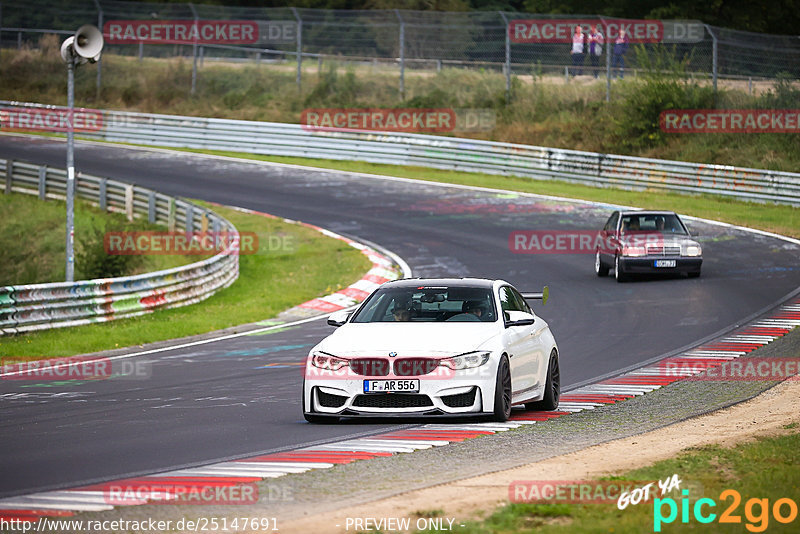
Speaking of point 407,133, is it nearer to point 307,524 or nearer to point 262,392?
point 262,392

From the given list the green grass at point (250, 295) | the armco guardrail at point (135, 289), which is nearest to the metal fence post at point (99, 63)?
the armco guardrail at point (135, 289)

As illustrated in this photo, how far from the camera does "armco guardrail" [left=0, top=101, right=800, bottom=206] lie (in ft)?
124

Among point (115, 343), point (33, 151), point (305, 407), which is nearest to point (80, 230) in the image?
point (33, 151)

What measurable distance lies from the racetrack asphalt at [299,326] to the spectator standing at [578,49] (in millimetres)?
7718

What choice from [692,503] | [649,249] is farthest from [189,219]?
[692,503]

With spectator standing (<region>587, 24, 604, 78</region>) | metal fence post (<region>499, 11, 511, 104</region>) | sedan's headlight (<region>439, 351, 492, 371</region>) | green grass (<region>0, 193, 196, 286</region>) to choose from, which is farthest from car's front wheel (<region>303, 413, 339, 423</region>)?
spectator standing (<region>587, 24, 604, 78</region>)

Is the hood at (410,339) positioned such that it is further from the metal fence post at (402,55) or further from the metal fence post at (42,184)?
the metal fence post at (402,55)

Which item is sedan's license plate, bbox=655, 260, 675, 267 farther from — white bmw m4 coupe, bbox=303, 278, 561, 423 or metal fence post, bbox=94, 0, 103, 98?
metal fence post, bbox=94, 0, 103, 98

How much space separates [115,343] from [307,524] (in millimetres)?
12565

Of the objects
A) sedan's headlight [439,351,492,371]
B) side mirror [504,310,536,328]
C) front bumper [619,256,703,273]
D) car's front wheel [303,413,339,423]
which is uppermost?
side mirror [504,310,536,328]

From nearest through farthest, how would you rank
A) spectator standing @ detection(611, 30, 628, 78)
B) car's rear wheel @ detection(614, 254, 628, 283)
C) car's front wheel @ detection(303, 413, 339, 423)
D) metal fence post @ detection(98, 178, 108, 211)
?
car's front wheel @ detection(303, 413, 339, 423), car's rear wheel @ detection(614, 254, 628, 283), metal fence post @ detection(98, 178, 108, 211), spectator standing @ detection(611, 30, 628, 78)

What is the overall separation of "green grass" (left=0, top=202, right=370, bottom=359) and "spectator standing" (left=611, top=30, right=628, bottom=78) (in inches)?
611

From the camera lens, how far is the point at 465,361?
35.3ft

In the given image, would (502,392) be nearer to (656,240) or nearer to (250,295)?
(250,295)
